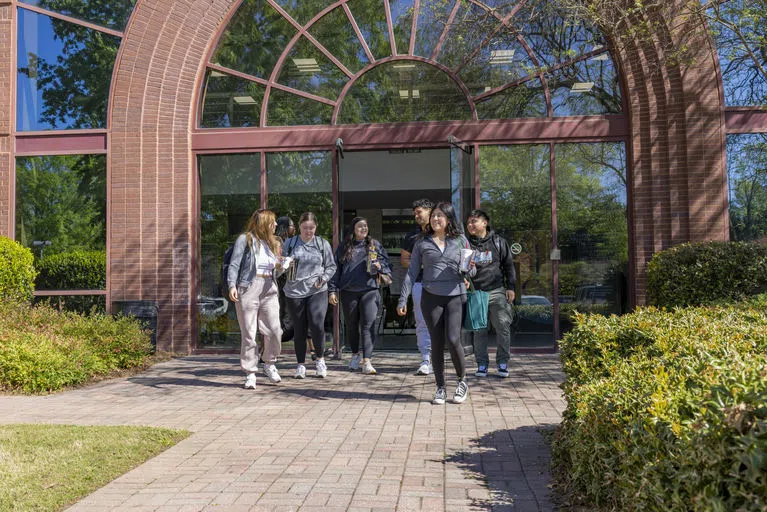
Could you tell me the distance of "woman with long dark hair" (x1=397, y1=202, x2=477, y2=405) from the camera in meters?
5.84

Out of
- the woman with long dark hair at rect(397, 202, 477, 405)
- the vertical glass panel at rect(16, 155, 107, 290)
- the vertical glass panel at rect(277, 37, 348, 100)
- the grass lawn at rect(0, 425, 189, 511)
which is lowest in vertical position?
the grass lawn at rect(0, 425, 189, 511)

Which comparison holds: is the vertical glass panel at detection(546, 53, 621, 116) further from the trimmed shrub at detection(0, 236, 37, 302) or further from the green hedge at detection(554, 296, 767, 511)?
the trimmed shrub at detection(0, 236, 37, 302)

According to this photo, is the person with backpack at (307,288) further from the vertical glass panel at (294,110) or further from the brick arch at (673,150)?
the brick arch at (673,150)

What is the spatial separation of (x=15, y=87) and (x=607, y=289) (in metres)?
9.31

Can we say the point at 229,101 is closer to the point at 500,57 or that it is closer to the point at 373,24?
the point at 373,24

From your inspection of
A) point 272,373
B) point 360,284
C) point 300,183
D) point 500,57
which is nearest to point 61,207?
point 300,183

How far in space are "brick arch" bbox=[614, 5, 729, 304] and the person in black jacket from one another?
282 centimetres

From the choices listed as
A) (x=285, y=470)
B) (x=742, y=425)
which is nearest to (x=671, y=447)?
(x=742, y=425)

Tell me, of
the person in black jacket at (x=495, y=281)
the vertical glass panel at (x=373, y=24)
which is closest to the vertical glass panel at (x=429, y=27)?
the vertical glass panel at (x=373, y=24)

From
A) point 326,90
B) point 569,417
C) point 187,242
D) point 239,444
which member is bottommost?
point 239,444

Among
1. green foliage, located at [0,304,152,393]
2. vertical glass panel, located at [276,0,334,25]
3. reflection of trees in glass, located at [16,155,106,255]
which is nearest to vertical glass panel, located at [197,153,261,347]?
green foliage, located at [0,304,152,393]

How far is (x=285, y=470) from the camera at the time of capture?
3975 millimetres

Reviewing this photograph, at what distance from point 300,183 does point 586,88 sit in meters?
4.40

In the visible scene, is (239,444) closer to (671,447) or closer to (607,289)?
(671,447)
